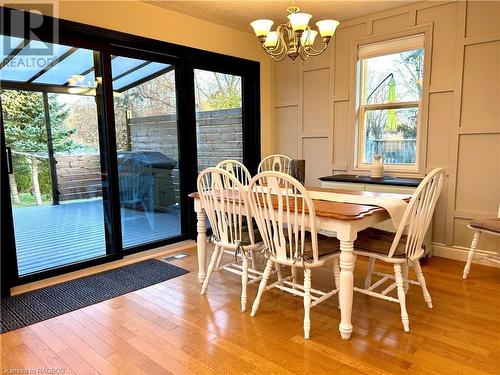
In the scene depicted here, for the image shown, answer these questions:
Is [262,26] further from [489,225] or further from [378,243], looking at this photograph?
[489,225]

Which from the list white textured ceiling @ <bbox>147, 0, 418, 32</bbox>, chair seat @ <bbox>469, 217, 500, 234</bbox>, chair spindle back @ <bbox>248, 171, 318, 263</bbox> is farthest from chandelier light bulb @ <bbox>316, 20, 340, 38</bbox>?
chair seat @ <bbox>469, 217, 500, 234</bbox>

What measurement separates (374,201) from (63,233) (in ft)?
8.92

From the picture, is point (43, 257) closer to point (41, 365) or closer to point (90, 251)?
point (90, 251)

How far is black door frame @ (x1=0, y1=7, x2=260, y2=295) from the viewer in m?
2.77

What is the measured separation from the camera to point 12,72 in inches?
109

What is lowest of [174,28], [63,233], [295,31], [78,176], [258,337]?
[258,337]

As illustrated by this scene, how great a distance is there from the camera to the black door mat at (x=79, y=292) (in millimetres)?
2445

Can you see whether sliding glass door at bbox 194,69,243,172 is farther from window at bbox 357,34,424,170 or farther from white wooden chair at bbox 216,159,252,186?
window at bbox 357,34,424,170

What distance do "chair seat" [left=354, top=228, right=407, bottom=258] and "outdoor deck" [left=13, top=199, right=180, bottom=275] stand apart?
233cm

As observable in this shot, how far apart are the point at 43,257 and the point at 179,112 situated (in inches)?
76.6

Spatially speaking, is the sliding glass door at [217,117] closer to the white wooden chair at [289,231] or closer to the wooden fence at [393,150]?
the wooden fence at [393,150]

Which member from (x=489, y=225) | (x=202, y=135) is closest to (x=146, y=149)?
(x=202, y=135)

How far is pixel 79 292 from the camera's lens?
280 cm

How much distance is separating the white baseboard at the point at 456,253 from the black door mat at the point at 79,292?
2.50 metres
